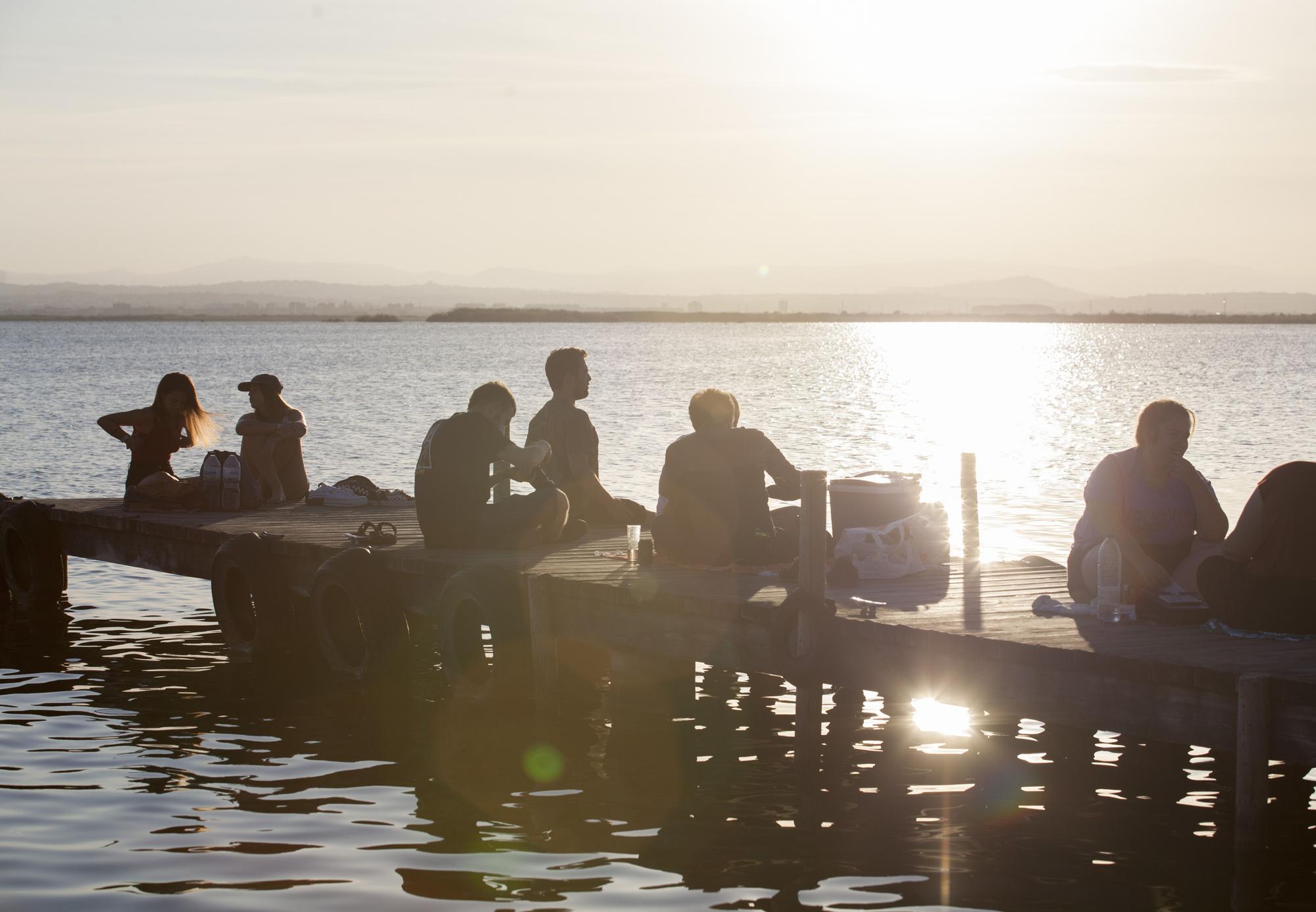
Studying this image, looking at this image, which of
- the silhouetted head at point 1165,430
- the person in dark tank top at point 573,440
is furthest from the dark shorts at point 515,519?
the silhouetted head at point 1165,430

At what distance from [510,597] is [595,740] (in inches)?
46.3

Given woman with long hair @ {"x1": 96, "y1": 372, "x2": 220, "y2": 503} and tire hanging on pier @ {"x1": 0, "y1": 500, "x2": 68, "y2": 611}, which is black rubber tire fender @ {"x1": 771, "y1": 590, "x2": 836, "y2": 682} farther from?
tire hanging on pier @ {"x1": 0, "y1": 500, "x2": 68, "y2": 611}

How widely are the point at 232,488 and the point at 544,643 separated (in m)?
5.66

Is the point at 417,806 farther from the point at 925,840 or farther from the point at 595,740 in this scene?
the point at 925,840

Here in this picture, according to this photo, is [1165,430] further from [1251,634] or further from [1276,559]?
[1251,634]

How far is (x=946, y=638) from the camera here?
839cm

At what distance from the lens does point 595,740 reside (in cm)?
1080

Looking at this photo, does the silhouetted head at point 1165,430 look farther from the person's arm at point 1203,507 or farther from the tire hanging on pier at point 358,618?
the tire hanging on pier at point 358,618

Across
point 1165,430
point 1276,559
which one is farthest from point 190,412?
point 1276,559

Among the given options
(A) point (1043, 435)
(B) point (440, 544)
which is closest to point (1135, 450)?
(B) point (440, 544)

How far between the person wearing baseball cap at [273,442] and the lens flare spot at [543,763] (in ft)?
18.4

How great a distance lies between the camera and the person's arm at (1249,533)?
8.13m

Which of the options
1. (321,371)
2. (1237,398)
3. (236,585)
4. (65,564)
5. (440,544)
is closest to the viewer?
(440,544)

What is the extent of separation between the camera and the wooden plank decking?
24.5ft
